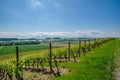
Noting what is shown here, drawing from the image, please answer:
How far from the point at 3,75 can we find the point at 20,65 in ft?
10.6

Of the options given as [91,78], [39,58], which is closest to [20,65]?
[91,78]

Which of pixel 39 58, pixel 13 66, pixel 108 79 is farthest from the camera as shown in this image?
pixel 39 58

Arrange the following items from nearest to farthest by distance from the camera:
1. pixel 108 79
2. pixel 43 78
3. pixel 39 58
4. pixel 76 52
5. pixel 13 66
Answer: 1. pixel 13 66
2. pixel 108 79
3. pixel 43 78
4. pixel 39 58
5. pixel 76 52

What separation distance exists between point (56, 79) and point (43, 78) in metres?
1.11

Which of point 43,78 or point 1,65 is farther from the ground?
point 1,65

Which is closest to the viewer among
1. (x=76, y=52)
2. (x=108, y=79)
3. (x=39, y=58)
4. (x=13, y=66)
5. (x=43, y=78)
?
(x=13, y=66)

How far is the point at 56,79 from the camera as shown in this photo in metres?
13.2

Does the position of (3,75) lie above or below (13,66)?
below

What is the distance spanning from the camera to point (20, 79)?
1248 cm

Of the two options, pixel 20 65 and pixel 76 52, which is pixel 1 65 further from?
pixel 76 52

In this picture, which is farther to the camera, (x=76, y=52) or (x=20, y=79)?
(x=76, y=52)

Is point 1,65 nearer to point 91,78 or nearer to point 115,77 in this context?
point 91,78

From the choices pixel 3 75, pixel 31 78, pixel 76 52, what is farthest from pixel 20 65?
pixel 76 52

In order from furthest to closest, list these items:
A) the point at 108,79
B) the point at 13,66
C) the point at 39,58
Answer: the point at 39,58
the point at 108,79
the point at 13,66
